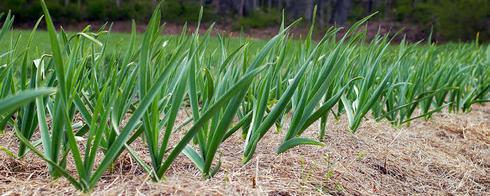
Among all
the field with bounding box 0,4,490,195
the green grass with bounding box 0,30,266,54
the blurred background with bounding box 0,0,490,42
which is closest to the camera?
the field with bounding box 0,4,490,195

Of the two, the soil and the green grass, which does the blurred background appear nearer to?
the green grass

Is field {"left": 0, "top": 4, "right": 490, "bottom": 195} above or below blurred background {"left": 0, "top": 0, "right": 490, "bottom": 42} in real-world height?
above

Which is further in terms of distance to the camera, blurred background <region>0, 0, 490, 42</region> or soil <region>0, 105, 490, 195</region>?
blurred background <region>0, 0, 490, 42</region>

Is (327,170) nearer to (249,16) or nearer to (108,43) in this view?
(108,43)

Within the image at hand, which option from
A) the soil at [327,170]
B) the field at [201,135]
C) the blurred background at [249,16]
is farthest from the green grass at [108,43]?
the blurred background at [249,16]

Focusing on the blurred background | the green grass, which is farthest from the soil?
the blurred background

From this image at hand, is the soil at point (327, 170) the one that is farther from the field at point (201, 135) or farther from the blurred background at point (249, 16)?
the blurred background at point (249, 16)

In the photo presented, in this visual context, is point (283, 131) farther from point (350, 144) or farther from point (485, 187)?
point (485, 187)
